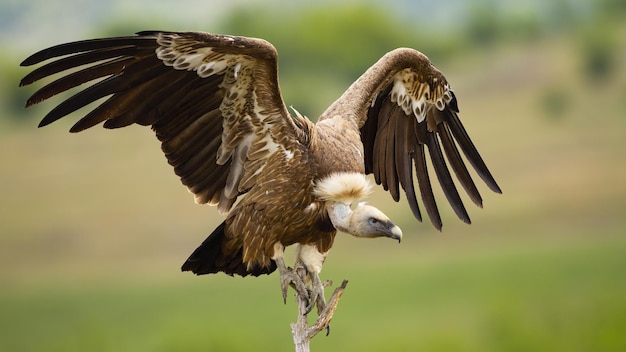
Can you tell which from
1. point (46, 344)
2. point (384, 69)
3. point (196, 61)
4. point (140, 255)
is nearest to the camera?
point (196, 61)

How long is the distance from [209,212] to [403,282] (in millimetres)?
7137

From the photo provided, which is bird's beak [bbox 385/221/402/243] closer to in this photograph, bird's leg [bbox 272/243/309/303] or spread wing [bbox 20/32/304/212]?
bird's leg [bbox 272/243/309/303]

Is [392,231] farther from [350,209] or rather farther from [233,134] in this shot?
[233,134]

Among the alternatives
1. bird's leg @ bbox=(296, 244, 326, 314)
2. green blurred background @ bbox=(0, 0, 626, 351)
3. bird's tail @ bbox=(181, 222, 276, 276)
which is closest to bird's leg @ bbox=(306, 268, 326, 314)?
bird's leg @ bbox=(296, 244, 326, 314)

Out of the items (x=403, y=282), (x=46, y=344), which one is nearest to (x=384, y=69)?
(x=46, y=344)

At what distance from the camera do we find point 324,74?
7462cm

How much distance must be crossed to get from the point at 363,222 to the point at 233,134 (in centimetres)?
111

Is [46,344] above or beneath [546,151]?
beneath

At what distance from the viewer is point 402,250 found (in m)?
48.8

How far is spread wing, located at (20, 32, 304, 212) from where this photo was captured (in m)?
8.79

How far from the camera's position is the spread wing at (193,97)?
8789 millimetres

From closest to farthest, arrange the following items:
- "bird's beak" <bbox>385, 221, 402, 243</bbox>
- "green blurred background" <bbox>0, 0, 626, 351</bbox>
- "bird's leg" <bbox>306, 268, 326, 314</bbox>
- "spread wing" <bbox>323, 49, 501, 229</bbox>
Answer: "bird's beak" <bbox>385, 221, 402, 243</bbox> → "bird's leg" <bbox>306, 268, 326, 314</bbox> → "spread wing" <bbox>323, 49, 501, 229</bbox> → "green blurred background" <bbox>0, 0, 626, 351</bbox>

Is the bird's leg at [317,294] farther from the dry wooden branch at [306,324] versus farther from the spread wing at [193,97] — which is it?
the spread wing at [193,97]

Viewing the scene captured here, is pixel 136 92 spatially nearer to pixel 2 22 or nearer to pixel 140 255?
pixel 140 255
